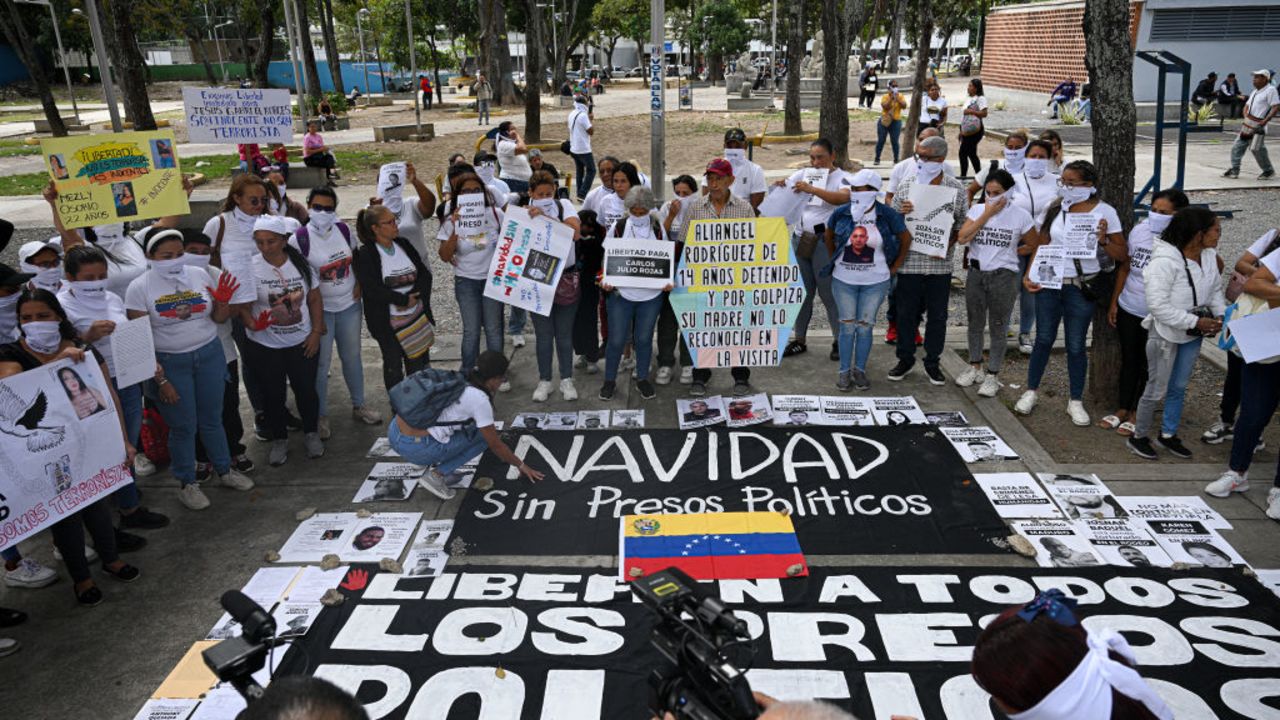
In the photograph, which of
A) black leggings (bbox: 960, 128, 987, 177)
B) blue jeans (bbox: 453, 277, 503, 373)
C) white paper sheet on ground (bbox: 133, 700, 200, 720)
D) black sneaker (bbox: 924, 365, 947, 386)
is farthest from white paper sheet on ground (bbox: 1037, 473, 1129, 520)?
black leggings (bbox: 960, 128, 987, 177)

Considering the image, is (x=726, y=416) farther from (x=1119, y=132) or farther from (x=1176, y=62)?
(x=1176, y=62)

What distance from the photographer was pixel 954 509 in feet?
17.6

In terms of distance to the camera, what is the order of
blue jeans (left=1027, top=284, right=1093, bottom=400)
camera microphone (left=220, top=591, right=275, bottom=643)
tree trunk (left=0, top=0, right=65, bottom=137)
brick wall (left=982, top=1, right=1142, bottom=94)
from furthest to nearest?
brick wall (left=982, top=1, right=1142, bottom=94)
tree trunk (left=0, top=0, right=65, bottom=137)
blue jeans (left=1027, top=284, right=1093, bottom=400)
camera microphone (left=220, top=591, right=275, bottom=643)

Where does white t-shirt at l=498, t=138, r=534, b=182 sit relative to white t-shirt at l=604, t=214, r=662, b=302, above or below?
above

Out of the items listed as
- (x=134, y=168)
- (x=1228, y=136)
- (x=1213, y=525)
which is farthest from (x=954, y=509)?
(x=1228, y=136)

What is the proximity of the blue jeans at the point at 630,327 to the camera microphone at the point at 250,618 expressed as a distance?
4789 millimetres

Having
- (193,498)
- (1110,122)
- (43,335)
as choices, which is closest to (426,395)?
(193,498)

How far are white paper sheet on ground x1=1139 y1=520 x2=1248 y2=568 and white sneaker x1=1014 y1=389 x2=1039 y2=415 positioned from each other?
1660 millimetres

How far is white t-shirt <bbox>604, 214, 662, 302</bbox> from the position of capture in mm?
6816

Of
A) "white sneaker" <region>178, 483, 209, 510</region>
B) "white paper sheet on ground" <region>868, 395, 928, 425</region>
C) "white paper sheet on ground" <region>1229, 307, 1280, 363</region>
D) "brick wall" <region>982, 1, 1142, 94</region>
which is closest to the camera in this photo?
"white paper sheet on ground" <region>1229, 307, 1280, 363</region>

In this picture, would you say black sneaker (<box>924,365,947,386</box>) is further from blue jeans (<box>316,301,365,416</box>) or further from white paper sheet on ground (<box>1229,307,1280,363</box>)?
blue jeans (<box>316,301,365,416</box>)

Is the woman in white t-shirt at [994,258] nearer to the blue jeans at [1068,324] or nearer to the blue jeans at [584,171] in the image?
the blue jeans at [1068,324]

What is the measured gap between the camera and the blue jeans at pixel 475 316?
23.0ft

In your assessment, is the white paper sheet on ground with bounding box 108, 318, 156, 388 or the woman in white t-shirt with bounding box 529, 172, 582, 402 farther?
the woman in white t-shirt with bounding box 529, 172, 582, 402
